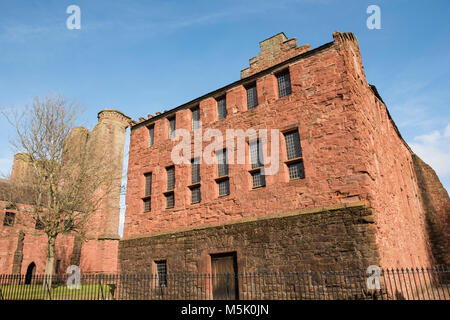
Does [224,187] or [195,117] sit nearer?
[224,187]

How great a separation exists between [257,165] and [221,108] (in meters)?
4.00

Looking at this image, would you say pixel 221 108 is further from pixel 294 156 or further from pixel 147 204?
pixel 147 204

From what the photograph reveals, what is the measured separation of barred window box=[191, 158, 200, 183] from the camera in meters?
14.7

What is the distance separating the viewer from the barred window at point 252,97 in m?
14.0

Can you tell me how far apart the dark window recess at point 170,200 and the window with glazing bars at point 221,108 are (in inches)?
179

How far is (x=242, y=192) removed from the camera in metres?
12.8

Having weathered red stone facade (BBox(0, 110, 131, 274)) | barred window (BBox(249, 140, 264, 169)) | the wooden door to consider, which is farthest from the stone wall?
weathered red stone facade (BBox(0, 110, 131, 274))

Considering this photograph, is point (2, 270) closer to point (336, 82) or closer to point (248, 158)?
point (248, 158)

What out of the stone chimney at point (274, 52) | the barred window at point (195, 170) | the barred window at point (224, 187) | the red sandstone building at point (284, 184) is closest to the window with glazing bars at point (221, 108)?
the red sandstone building at point (284, 184)

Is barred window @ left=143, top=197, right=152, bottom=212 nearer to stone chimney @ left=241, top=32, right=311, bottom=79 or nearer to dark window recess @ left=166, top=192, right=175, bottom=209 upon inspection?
dark window recess @ left=166, top=192, right=175, bottom=209

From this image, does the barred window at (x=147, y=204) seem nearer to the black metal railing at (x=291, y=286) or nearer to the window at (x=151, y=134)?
the window at (x=151, y=134)

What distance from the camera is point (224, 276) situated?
12062mm

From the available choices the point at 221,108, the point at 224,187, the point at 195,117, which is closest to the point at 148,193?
the point at 195,117

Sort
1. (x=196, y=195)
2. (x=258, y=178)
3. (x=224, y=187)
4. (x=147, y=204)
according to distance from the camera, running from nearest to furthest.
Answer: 1. (x=258, y=178)
2. (x=224, y=187)
3. (x=196, y=195)
4. (x=147, y=204)
